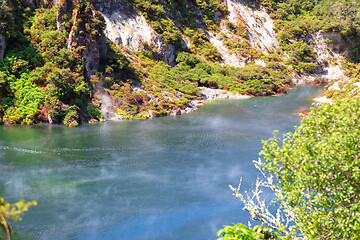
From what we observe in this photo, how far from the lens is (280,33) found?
3688 inches

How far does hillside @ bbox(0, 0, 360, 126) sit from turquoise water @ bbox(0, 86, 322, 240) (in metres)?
5.03

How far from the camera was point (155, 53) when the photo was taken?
66.7 metres

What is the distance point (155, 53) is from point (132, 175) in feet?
150

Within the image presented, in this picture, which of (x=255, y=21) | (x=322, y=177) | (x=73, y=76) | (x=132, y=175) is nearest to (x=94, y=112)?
(x=73, y=76)

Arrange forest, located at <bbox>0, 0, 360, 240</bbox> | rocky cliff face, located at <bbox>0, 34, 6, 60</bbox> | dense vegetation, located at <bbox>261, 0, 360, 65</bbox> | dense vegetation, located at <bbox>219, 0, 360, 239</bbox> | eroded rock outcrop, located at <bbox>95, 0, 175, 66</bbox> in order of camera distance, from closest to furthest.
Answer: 1. dense vegetation, located at <bbox>219, 0, 360, 239</bbox>
2. forest, located at <bbox>0, 0, 360, 240</bbox>
3. rocky cliff face, located at <bbox>0, 34, 6, 60</bbox>
4. eroded rock outcrop, located at <bbox>95, 0, 175, 66</bbox>
5. dense vegetation, located at <bbox>261, 0, 360, 65</bbox>

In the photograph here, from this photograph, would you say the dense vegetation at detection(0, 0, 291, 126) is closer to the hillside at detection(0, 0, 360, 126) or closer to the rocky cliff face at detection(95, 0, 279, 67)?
the hillside at detection(0, 0, 360, 126)

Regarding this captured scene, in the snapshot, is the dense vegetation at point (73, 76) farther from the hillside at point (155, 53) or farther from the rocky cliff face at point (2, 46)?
the rocky cliff face at point (2, 46)

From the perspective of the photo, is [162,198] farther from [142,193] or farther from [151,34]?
[151,34]

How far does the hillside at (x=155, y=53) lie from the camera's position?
41438 millimetres

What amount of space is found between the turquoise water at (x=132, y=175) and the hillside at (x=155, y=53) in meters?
5.03

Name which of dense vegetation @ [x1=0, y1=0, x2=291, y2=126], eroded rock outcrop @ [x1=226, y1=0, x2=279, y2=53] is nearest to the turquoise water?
dense vegetation @ [x1=0, y1=0, x2=291, y2=126]

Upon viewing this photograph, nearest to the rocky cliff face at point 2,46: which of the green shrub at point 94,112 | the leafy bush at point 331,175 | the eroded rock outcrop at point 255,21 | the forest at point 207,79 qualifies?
the forest at point 207,79

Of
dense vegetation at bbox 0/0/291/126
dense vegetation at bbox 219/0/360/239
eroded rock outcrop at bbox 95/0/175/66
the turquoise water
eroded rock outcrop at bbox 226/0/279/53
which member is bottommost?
the turquoise water

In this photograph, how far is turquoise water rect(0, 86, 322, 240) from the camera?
18703mm
